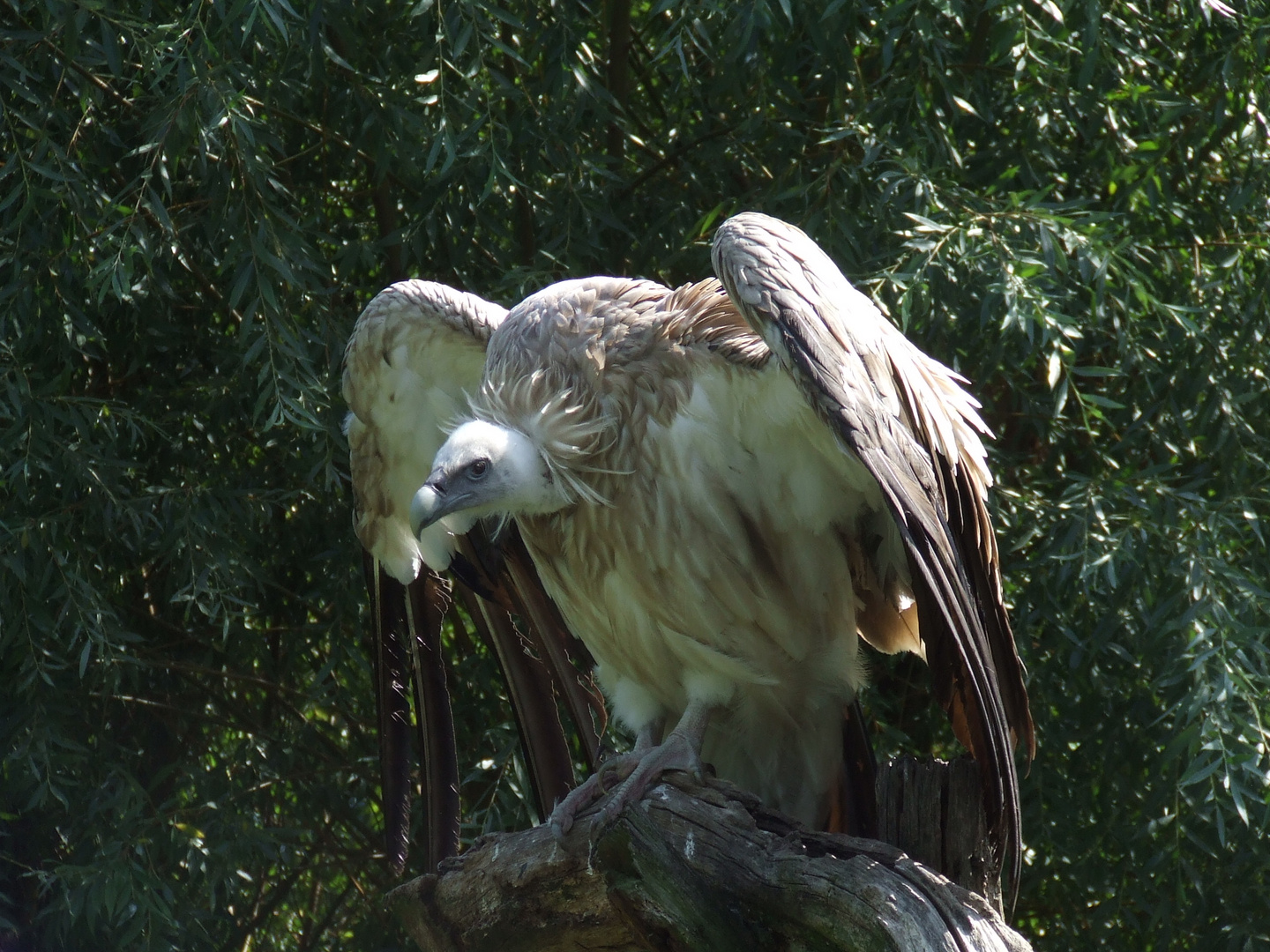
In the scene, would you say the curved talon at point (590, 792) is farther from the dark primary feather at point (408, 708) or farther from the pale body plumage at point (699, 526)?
the dark primary feather at point (408, 708)

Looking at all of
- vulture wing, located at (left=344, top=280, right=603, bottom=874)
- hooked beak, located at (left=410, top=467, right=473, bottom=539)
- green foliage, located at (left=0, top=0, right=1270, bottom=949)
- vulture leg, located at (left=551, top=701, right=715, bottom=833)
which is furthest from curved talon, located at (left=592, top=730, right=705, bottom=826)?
green foliage, located at (left=0, top=0, right=1270, bottom=949)

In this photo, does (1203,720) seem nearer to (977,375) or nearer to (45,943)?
(977,375)

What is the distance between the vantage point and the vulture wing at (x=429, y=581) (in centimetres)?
318

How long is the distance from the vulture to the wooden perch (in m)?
0.13

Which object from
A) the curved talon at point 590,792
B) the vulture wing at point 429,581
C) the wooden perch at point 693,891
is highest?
the vulture wing at point 429,581

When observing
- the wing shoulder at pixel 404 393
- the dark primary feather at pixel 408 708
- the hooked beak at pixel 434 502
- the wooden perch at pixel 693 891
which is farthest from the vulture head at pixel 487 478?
the dark primary feather at pixel 408 708

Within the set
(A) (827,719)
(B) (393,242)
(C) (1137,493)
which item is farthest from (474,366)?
(C) (1137,493)

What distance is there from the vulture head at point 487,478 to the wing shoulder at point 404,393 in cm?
35

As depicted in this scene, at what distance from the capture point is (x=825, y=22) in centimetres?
370

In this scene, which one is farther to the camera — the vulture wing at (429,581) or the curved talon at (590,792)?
the vulture wing at (429,581)

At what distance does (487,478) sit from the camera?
2688 millimetres

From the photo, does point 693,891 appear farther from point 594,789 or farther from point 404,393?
point 404,393

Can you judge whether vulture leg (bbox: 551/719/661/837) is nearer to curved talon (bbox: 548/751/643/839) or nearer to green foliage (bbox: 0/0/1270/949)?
curved talon (bbox: 548/751/643/839)

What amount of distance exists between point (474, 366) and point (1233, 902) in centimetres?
239
